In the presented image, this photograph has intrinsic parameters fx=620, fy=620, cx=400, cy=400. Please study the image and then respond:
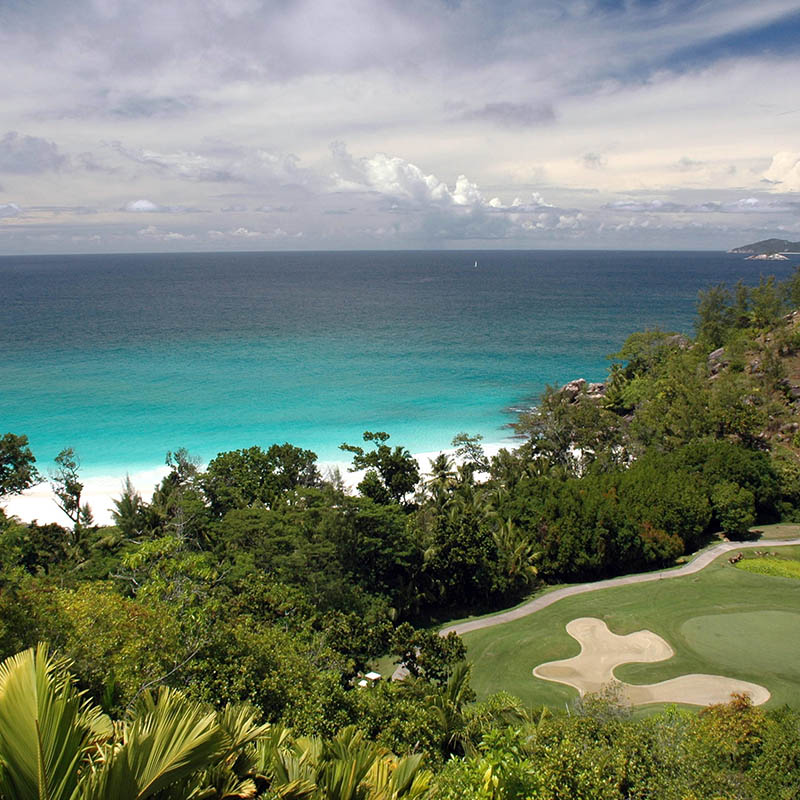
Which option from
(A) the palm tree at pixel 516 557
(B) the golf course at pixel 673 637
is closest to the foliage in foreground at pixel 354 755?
(B) the golf course at pixel 673 637

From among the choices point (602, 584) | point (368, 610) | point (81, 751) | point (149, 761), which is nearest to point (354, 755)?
point (149, 761)

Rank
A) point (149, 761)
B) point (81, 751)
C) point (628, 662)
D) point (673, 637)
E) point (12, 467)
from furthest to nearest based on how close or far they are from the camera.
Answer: point (12, 467) → point (673, 637) → point (628, 662) → point (81, 751) → point (149, 761)

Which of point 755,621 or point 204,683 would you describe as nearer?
point 204,683

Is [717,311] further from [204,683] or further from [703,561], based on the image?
[204,683]

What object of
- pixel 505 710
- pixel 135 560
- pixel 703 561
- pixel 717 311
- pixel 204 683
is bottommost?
pixel 703 561

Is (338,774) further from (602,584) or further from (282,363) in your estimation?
(282,363)

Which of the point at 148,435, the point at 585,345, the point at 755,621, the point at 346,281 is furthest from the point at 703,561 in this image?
the point at 346,281

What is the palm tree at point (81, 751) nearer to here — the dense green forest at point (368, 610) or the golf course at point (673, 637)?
the dense green forest at point (368, 610)
